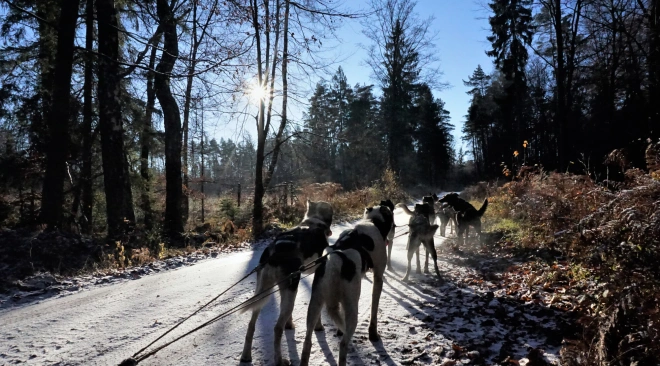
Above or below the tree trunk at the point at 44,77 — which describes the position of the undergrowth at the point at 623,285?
below

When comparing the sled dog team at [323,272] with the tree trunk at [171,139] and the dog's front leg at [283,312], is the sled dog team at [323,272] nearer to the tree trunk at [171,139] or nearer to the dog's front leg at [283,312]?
the dog's front leg at [283,312]

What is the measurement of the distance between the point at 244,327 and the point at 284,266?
4.35 feet

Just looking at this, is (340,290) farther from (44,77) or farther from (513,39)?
(513,39)

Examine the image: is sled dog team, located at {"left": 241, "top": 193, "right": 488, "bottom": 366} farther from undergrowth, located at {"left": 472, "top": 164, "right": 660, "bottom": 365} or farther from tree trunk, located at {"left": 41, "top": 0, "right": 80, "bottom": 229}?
tree trunk, located at {"left": 41, "top": 0, "right": 80, "bottom": 229}

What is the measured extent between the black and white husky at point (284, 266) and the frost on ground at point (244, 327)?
1.16 feet

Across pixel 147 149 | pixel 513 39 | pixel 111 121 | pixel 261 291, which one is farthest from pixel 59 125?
pixel 513 39

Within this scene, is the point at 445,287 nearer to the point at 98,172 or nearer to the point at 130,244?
the point at 130,244

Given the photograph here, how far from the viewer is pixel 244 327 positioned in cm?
491

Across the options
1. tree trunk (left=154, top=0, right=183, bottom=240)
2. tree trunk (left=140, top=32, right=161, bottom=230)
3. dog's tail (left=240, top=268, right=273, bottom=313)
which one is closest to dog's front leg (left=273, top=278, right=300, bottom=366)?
dog's tail (left=240, top=268, right=273, bottom=313)

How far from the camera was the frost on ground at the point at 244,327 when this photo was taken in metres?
4.12

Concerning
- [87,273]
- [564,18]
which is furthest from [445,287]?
[564,18]

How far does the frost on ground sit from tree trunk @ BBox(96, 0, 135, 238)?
→ 14.1ft

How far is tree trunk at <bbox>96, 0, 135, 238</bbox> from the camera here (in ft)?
34.8

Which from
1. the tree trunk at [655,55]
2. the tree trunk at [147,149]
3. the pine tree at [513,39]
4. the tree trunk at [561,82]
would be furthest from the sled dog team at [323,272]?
the pine tree at [513,39]
